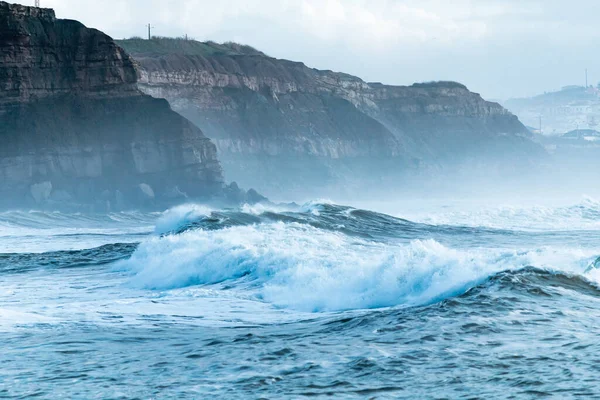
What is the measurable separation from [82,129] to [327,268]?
39183mm

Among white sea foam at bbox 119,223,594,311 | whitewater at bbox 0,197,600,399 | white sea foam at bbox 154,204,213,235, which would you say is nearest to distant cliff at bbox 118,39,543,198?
white sea foam at bbox 154,204,213,235

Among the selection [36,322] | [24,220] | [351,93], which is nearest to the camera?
[36,322]

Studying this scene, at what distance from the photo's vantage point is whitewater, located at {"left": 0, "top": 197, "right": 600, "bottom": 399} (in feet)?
31.5

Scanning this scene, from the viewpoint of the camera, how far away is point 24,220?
4459 cm

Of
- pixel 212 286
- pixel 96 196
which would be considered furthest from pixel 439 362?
pixel 96 196

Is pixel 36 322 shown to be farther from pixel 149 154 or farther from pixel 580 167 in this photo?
pixel 580 167

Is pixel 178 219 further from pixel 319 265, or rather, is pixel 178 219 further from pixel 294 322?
pixel 294 322

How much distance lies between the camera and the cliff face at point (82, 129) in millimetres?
51594

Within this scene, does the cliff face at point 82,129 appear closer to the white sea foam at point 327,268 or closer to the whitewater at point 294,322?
the whitewater at point 294,322

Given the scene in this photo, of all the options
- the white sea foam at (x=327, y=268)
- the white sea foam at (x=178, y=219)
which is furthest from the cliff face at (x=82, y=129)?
the white sea foam at (x=327, y=268)

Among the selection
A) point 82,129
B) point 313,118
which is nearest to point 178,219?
point 82,129

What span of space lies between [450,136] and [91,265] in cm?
8696

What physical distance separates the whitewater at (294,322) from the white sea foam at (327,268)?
4cm

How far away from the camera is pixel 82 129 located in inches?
2136
